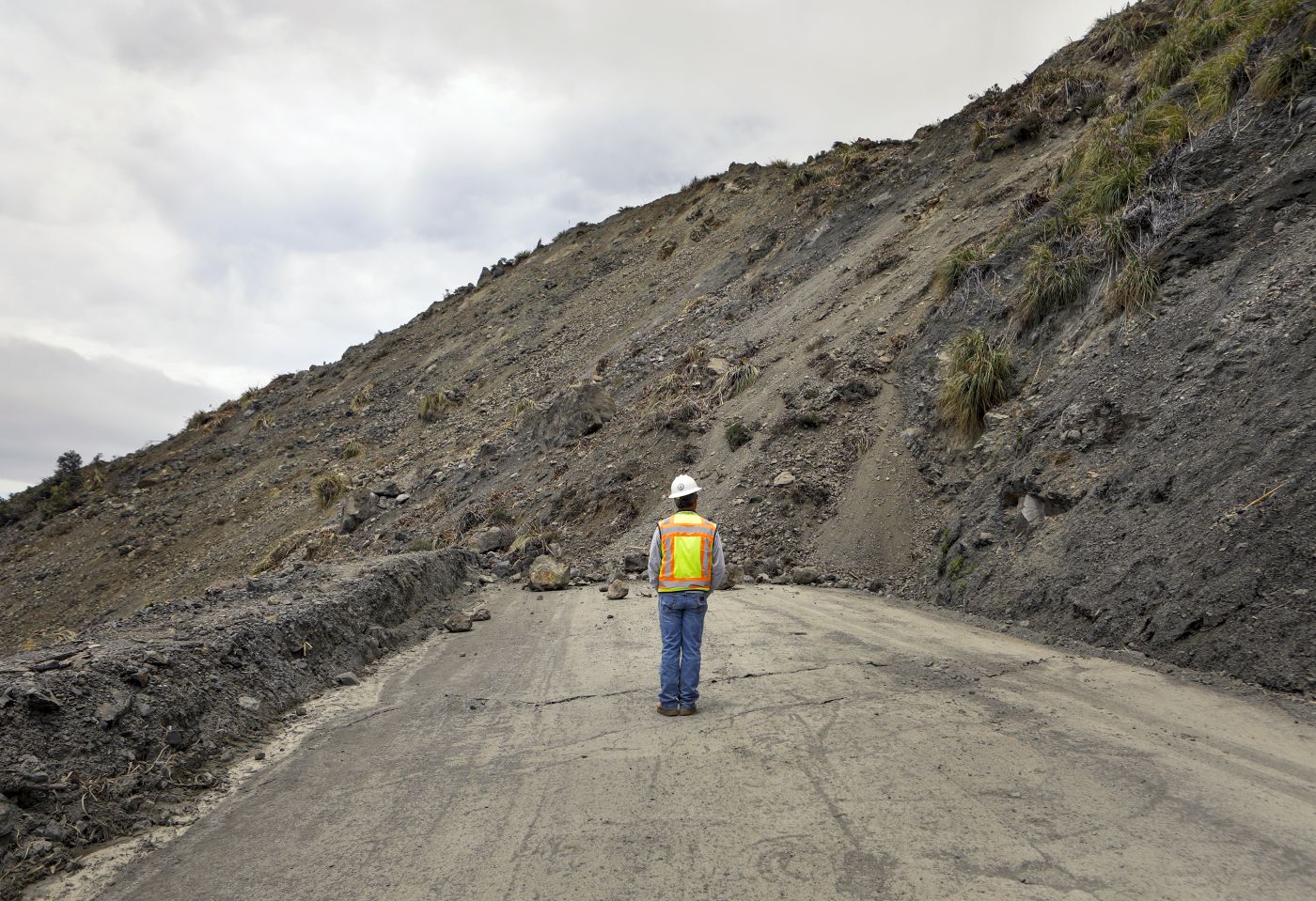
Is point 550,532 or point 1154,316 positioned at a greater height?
point 1154,316

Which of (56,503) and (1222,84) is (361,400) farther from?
(1222,84)

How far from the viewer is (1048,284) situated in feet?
34.5

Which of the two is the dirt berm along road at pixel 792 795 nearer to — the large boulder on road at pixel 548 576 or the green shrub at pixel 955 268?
the large boulder on road at pixel 548 576

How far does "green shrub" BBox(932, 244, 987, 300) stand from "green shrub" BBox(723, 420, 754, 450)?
452 cm

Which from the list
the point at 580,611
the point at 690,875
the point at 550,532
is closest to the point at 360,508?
the point at 550,532

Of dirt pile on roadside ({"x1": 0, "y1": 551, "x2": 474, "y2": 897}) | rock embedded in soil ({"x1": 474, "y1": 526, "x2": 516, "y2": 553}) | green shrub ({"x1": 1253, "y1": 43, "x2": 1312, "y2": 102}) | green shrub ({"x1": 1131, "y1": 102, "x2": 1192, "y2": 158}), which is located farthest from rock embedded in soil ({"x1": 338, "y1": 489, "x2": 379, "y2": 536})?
green shrub ({"x1": 1253, "y1": 43, "x2": 1312, "y2": 102})

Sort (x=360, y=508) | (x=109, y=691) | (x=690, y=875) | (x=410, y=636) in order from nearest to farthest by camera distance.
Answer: (x=690, y=875) < (x=109, y=691) < (x=410, y=636) < (x=360, y=508)

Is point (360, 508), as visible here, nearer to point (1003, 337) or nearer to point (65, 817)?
point (1003, 337)

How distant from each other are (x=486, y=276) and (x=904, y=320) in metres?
29.0

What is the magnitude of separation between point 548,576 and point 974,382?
269 inches

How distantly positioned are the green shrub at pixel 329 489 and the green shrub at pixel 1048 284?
1954 centimetres

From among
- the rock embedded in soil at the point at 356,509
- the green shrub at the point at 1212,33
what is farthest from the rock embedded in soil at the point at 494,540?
the green shrub at the point at 1212,33

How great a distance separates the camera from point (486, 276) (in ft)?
131

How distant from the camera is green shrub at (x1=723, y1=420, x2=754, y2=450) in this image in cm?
1489
